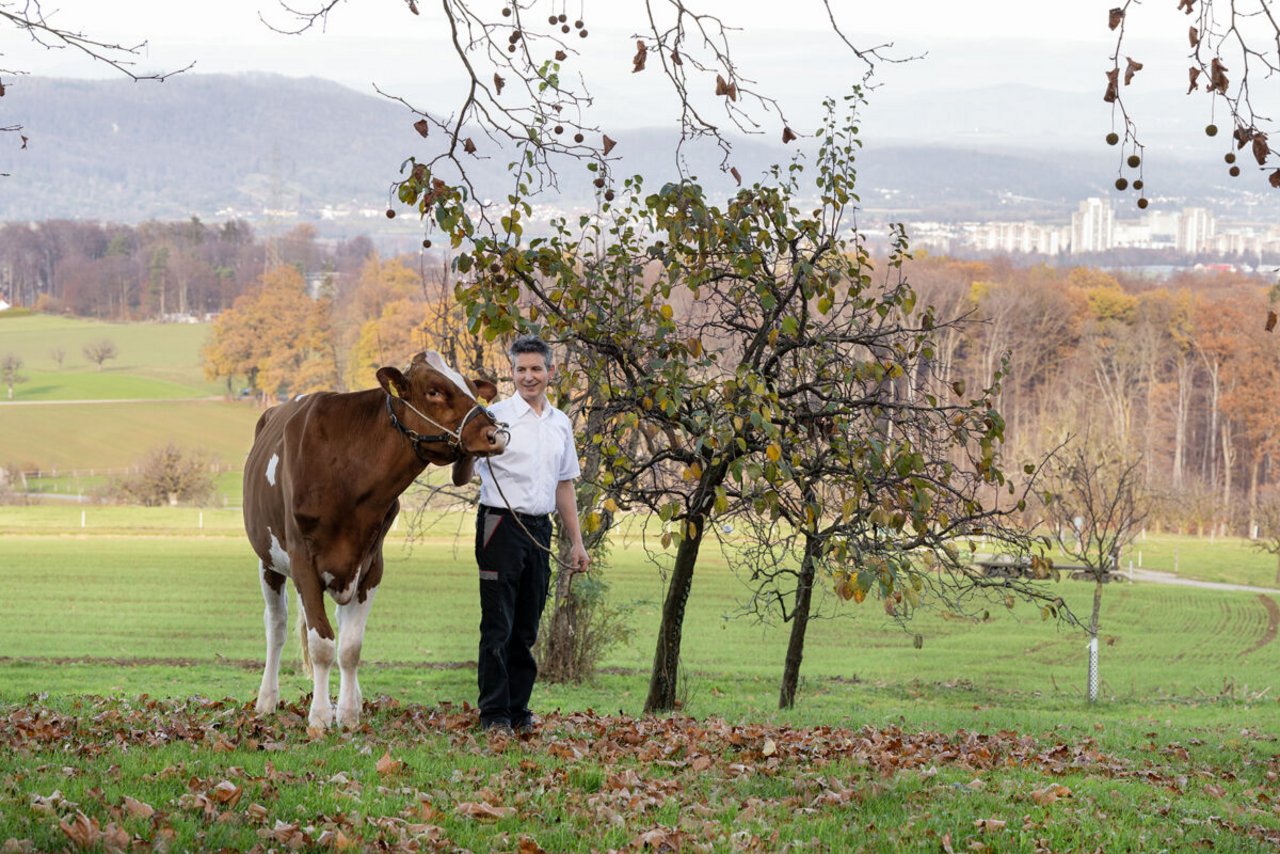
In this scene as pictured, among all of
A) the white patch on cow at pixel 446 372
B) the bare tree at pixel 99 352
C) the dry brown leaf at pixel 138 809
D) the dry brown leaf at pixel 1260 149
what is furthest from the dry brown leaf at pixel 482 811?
the bare tree at pixel 99 352

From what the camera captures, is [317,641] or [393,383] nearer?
[393,383]

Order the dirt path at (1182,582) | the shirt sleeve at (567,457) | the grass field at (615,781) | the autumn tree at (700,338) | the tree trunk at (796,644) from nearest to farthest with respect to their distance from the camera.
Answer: the grass field at (615,781)
the shirt sleeve at (567,457)
the autumn tree at (700,338)
the tree trunk at (796,644)
the dirt path at (1182,582)

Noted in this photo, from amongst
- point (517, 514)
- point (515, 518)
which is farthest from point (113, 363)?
point (515, 518)

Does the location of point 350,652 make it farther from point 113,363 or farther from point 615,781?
point 113,363

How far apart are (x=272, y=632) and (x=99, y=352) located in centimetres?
16844

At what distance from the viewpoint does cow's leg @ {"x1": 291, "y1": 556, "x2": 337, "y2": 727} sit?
9.23 m

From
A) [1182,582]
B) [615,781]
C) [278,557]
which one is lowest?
[1182,582]

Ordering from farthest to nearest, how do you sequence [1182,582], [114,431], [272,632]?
[114,431] → [1182,582] → [272,632]

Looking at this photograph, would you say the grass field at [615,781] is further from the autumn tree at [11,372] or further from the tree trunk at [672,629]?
the autumn tree at [11,372]

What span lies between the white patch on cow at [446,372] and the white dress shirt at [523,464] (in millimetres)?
278

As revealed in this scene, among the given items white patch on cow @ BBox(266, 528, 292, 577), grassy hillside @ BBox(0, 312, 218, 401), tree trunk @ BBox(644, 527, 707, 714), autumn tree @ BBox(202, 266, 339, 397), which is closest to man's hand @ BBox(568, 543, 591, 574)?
white patch on cow @ BBox(266, 528, 292, 577)

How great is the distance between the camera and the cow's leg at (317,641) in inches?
364

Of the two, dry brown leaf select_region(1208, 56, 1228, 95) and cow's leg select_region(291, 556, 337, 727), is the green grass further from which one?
dry brown leaf select_region(1208, 56, 1228, 95)

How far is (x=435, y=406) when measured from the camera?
895cm
